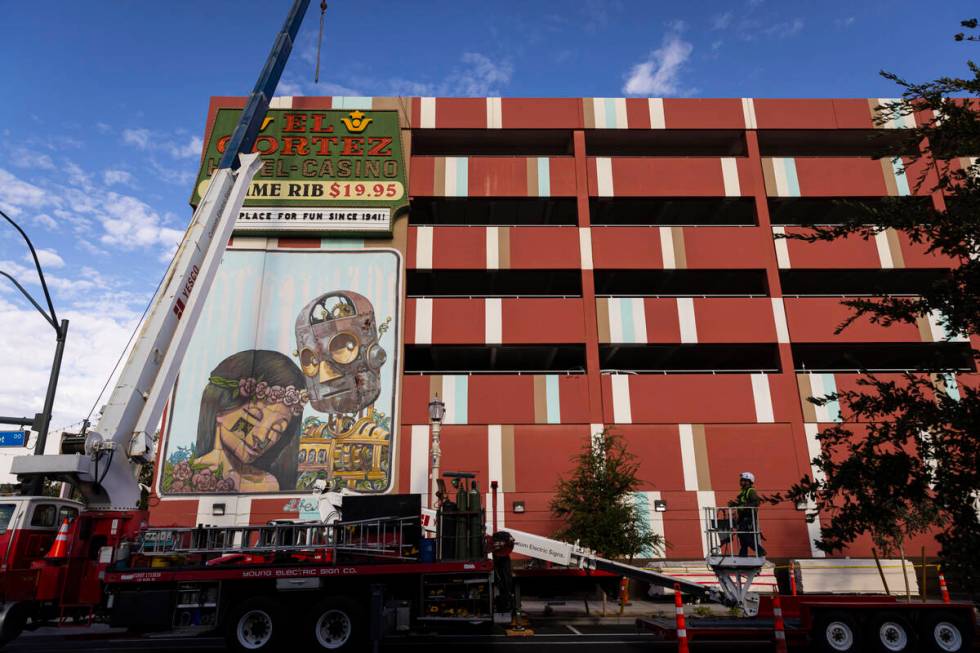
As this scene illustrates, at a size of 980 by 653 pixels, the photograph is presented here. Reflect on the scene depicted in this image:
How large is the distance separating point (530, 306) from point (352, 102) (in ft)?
45.9

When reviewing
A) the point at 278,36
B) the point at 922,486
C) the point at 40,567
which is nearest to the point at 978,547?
the point at 922,486

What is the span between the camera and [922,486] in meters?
5.86

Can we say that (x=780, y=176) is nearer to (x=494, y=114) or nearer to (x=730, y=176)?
(x=730, y=176)

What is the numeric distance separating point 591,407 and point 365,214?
1383 centimetres

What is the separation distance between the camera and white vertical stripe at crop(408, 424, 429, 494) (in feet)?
84.5

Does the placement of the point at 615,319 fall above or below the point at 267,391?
above

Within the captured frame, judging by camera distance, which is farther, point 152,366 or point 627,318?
point 627,318

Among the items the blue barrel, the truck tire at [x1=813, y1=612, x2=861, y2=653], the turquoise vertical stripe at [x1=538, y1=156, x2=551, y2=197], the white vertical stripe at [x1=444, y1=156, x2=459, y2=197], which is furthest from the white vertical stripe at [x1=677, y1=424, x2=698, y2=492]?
the blue barrel

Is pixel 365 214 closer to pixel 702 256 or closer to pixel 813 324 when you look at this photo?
pixel 702 256

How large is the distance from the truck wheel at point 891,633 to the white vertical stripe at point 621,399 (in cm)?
1599

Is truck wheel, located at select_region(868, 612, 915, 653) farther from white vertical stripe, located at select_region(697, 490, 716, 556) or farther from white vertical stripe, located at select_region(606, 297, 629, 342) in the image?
white vertical stripe, located at select_region(606, 297, 629, 342)

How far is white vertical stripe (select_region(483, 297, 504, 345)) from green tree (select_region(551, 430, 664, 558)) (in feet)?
21.9

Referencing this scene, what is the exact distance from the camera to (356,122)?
3064cm

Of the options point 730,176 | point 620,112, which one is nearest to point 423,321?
point 620,112
